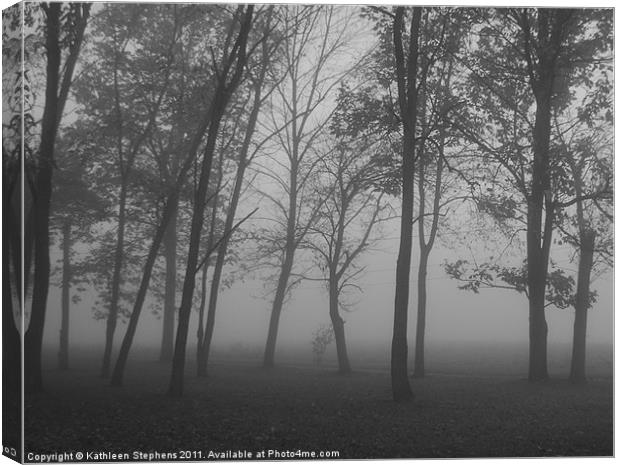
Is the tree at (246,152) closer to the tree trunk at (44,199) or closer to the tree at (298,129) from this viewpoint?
the tree at (298,129)

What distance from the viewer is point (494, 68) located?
11922 mm

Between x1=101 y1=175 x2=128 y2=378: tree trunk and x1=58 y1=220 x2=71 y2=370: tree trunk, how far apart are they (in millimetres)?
527

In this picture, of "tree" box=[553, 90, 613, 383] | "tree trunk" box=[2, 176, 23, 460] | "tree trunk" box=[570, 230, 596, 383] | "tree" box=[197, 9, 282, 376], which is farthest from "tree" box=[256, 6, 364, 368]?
"tree trunk" box=[570, 230, 596, 383]

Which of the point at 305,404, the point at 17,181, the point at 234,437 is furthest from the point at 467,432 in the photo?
the point at 17,181

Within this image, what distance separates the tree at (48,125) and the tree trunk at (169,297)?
1.59 metres

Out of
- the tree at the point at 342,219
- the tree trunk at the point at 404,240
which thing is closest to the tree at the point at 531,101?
the tree trunk at the point at 404,240

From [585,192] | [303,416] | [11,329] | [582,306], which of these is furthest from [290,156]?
[582,306]

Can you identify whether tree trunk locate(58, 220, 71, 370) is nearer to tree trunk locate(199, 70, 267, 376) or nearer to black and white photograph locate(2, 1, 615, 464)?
black and white photograph locate(2, 1, 615, 464)

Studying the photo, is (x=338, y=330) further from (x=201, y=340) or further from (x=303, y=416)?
(x=201, y=340)

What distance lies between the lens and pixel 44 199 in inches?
422

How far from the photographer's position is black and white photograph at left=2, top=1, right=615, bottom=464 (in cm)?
1062

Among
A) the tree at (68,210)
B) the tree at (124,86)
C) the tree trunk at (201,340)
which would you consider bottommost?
the tree trunk at (201,340)

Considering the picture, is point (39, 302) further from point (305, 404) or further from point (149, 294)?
point (305, 404)

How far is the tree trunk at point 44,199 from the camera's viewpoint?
34.3 ft
